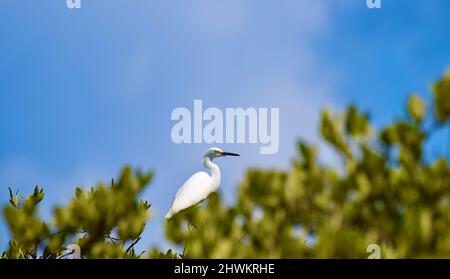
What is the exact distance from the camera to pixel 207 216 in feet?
15.7

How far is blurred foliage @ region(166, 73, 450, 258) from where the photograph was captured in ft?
14.9

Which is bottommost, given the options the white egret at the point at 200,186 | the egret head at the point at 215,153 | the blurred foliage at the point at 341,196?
the blurred foliage at the point at 341,196

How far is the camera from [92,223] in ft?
25.7

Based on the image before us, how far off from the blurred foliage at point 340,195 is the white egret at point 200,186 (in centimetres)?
546

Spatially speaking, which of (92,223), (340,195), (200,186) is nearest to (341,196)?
(340,195)

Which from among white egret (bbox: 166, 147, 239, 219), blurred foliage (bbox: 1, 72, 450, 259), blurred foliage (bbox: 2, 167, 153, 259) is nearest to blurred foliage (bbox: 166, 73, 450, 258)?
blurred foliage (bbox: 1, 72, 450, 259)

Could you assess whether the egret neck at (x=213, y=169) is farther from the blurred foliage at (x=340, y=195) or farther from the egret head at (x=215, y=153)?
the blurred foliage at (x=340, y=195)

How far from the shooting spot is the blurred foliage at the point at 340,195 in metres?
4.54

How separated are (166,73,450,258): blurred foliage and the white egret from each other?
215 inches

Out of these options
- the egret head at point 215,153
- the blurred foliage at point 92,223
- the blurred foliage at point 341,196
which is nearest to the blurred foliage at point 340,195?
the blurred foliage at point 341,196

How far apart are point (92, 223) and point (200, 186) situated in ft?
11.2

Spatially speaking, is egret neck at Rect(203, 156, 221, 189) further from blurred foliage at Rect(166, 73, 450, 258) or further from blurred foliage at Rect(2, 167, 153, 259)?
blurred foliage at Rect(166, 73, 450, 258)
